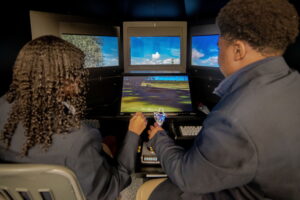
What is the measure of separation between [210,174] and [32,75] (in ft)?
2.38

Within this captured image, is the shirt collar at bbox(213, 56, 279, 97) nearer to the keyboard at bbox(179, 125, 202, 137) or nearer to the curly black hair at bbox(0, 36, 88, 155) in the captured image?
the curly black hair at bbox(0, 36, 88, 155)

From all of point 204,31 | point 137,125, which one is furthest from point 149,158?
point 204,31

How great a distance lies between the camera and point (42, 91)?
0.88 meters

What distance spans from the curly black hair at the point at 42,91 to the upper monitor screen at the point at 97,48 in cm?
87

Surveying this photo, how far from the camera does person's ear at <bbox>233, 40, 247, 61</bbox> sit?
84 cm

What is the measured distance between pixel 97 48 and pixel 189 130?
3.12ft

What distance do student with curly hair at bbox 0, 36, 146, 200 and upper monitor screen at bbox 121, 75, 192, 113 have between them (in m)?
0.90

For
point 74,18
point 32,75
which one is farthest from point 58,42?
point 74,18

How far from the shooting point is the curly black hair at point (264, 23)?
772mm

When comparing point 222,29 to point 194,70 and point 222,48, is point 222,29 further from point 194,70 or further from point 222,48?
point 194,70

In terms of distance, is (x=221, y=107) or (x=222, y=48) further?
(x=222, y=48)

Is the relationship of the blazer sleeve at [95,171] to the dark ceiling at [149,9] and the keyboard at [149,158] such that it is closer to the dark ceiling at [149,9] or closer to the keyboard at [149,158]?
the keyboard at [149,158]

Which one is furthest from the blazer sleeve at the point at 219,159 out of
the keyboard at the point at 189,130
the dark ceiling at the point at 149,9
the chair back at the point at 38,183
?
the dark ceiling at the point at 149,9

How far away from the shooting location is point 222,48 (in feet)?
3.01
